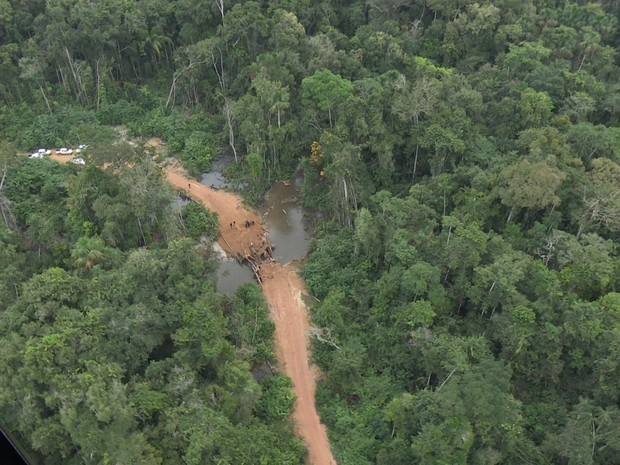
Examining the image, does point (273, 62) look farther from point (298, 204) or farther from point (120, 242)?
point (120, 242)

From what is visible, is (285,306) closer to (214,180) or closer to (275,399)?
(275,399)

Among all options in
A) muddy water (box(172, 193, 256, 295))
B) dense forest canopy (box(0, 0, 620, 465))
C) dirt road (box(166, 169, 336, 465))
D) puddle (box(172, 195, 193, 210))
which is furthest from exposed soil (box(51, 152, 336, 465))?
dense forest canopy (box(0, 0, 620, 465))

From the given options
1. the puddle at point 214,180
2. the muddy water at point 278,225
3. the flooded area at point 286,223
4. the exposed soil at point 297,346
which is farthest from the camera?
the puddle at point 214,180

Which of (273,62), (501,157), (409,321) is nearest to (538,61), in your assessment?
(501,157)

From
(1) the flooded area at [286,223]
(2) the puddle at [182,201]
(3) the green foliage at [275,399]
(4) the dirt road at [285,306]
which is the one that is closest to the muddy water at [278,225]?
(1) the flooded area at [286,223]

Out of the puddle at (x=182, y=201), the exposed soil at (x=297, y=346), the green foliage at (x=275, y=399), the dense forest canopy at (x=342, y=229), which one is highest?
the dense forest canopy at (x=342, y=229)

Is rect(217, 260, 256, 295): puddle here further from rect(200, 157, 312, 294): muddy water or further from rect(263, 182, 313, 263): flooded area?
rect(263, 182, 313, 263): flooded area

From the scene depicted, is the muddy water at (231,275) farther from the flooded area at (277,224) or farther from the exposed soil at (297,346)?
the exposed soil at (297,346)
